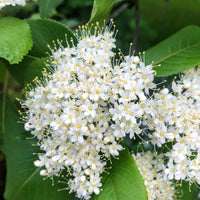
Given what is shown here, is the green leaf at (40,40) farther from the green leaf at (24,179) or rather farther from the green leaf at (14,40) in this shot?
the green leaf at (24,179)

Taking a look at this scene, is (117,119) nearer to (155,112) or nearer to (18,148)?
(155,112)

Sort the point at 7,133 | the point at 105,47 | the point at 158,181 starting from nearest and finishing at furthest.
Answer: the point at 105,47, the point at 158,181, the point at 7,133

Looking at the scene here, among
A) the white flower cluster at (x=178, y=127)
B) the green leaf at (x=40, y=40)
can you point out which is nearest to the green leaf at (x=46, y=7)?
the green leaf at (x=40, y=40)

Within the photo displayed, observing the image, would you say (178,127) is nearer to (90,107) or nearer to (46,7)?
(90,107)

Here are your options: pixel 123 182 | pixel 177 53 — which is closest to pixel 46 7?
pixel 177 53

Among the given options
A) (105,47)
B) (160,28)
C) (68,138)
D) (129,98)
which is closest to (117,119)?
(129,98)
